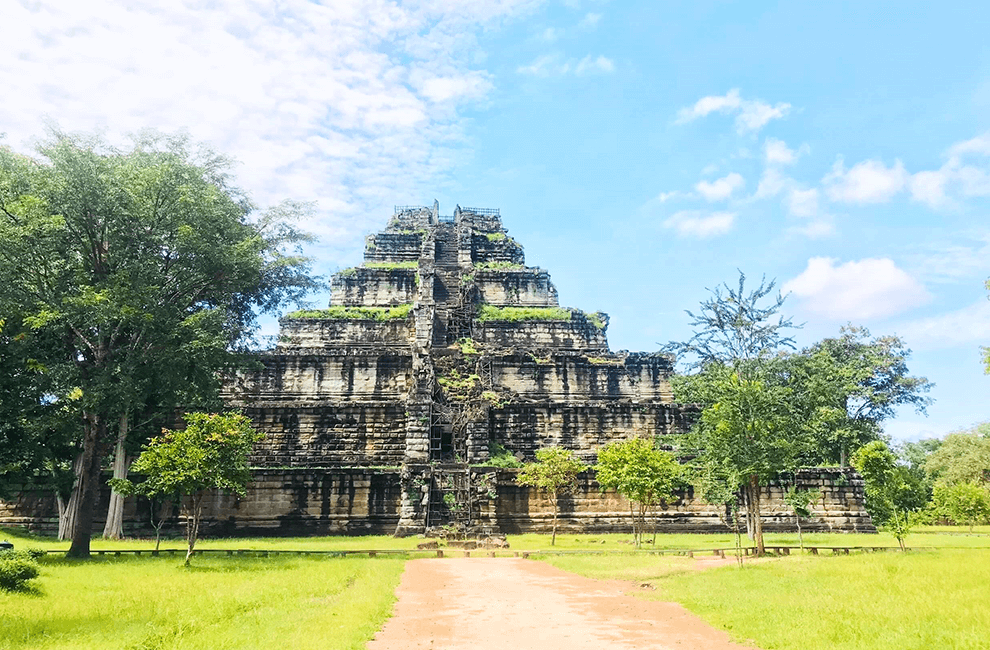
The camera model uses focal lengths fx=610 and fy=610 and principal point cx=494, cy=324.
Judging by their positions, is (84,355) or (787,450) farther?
(84,355)

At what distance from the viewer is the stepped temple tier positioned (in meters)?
27.4

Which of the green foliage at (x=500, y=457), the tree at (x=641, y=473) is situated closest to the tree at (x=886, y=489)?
the tree at (x=641, y=473)

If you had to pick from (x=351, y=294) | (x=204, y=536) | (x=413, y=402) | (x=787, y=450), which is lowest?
(x=204, y=536)

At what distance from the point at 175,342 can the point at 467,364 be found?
55.0 ft

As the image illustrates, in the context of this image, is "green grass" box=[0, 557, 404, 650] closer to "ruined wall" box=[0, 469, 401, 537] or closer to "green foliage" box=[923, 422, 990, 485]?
"ruined wall" box=[0, 469, 401, 537]

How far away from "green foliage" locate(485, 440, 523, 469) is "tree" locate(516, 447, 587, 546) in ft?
5.22

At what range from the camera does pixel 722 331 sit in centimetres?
2906

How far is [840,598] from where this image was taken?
34.4 ft

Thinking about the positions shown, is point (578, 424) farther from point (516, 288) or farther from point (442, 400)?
point (516, 288)

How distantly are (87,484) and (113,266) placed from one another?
735 cm

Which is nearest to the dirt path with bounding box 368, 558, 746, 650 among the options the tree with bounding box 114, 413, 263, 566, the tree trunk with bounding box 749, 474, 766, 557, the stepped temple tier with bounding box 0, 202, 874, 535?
the tree trunk with bounding box 749, 474, 766, 557

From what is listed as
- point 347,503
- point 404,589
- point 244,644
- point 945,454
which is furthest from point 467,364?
point 945,454

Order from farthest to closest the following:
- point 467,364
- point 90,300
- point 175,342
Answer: point 467,364
point 175,342
point 90,300

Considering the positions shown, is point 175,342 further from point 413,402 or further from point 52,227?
point 413,402
